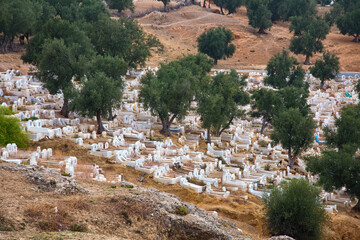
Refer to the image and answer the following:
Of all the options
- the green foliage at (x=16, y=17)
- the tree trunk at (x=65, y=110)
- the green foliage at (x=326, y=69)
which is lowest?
the tree trunk at (x=65, y=110)

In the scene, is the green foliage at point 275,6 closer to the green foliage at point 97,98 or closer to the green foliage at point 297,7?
the green foliage at point 297,7

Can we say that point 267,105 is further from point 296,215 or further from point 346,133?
point 296,215

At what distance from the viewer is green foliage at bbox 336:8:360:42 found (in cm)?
8902

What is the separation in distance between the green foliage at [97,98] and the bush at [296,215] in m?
15.8

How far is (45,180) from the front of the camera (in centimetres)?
2042

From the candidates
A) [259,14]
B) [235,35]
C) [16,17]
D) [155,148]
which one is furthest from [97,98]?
[259,14]

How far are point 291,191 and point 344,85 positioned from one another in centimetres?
4885

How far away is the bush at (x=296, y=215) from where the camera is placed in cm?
2689

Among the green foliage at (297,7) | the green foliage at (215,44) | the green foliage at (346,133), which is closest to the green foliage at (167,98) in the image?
the green foliage at (346,133)

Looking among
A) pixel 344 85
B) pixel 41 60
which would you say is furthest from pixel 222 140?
pixel 344 85

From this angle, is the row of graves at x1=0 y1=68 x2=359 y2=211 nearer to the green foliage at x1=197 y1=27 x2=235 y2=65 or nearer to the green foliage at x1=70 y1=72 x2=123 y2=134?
the green foliage at x1=70 y1=72 x2=123 y2=134

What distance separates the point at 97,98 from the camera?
3816cm

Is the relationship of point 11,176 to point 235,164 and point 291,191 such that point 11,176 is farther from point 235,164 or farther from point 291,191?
point 235,164

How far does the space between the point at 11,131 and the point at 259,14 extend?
67.6 meters
